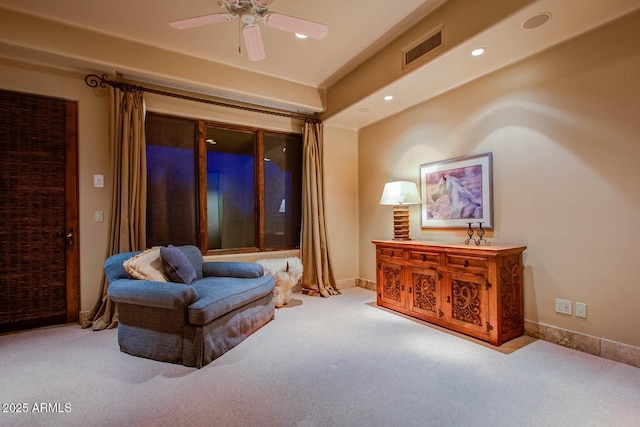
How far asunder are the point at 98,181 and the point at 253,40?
235 cm

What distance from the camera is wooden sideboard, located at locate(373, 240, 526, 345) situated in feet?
8.63

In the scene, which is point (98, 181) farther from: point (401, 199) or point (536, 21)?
point (536, 21)

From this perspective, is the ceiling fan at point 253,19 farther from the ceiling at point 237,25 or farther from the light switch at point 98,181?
the light switch at point 98,181

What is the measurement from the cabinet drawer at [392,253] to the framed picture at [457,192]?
550mm

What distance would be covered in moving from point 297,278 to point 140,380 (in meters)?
2.13

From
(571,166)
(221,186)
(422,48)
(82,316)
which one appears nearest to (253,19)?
(422,48)

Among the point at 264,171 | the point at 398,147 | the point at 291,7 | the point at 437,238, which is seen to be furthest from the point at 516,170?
the point at 264,171

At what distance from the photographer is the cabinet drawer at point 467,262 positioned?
8.82 feet

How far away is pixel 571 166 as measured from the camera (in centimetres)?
257

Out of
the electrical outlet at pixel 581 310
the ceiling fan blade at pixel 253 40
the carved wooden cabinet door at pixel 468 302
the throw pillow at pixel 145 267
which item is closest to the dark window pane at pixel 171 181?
the throw pillow at pixel 145 267

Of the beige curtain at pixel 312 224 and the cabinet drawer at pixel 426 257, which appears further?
the beige curtain at pixel 312 224

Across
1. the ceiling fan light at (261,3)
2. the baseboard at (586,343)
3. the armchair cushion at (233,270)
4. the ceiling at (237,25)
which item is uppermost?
the ceiling at (237,25)

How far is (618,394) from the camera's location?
1.87 m

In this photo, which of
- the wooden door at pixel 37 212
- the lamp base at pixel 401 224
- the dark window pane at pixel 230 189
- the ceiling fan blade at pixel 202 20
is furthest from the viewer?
Answer: the dark window pane at pixel 230 189
